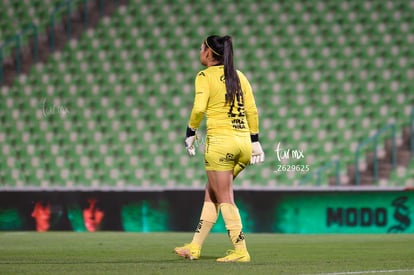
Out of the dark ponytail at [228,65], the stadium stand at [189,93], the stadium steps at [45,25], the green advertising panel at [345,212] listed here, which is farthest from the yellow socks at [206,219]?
the stadium steps at [45,25]

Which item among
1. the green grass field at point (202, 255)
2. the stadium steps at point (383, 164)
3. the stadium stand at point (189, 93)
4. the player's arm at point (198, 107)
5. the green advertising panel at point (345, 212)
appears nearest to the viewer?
the green grass field at point (202, 255)

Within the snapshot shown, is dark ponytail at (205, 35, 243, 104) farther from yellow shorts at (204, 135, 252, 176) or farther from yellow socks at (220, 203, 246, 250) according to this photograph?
yellow socks at (220, 203, 246, 250)

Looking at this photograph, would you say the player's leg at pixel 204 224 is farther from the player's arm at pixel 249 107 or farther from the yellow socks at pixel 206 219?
the player's arm at pixel 249 107

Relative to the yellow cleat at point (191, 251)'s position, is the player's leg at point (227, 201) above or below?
above

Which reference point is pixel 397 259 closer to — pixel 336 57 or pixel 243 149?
pixel 243 149

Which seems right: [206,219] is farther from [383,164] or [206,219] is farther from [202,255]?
[383,164]

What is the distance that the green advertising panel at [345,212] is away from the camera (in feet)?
39.8

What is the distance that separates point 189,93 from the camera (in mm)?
14539

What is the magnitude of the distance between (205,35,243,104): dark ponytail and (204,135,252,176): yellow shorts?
28cm

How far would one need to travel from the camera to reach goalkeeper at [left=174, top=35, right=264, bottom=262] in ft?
21.4

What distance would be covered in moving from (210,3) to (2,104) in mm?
3881

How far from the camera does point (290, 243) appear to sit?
971cm

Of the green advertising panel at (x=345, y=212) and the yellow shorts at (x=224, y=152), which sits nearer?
the yellow shorts at (x=224, y=152)

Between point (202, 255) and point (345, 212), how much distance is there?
200 inches
